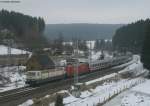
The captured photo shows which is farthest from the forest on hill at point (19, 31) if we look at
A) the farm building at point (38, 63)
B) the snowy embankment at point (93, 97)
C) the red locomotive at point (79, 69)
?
the snowy embankment at point (93, 97)

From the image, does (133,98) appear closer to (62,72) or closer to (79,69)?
(62,72)

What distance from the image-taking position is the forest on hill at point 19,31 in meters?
128

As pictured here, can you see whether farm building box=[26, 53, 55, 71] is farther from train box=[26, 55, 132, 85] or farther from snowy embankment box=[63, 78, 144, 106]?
snowy embankment box=[63, 78, 144, 106]

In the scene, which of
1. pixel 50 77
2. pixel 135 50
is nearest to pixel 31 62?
pixel 50 77

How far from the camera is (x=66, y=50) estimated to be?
152375 millimetres

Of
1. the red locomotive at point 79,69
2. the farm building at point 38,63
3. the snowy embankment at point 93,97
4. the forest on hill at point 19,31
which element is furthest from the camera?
the forest on hill at point 19,31

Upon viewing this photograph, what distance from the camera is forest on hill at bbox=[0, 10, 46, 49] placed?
422 ft

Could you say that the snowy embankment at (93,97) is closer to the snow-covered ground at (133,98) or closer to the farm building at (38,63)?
the snow-covered ground at (133,98)

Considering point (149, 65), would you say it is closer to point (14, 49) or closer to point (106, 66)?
point (106, 66)

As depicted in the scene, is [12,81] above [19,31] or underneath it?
underneath

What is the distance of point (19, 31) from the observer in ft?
424

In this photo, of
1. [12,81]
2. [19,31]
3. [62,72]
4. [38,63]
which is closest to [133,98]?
[62,72]

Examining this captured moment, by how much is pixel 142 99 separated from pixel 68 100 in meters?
11.2

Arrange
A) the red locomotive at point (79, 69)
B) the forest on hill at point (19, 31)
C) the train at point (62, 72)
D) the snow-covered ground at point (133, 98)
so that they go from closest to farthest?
the snow-covered ground at point (133, 98) → the train at point (62, 72) → the red locomotive at point (79, 69) → the forest on hill at point (19, 31)
